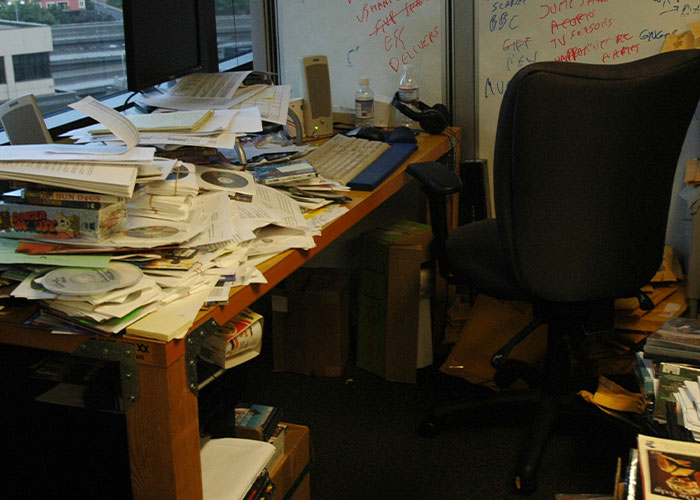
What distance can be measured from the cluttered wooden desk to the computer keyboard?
34.0 inches

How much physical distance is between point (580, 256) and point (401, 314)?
80 cm

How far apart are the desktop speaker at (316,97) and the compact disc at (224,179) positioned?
88cm

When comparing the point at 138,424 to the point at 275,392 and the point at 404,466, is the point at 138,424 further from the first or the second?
the point at 275,392

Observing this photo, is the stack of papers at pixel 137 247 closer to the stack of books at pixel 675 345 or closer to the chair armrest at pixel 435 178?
the chair armrest at pixel 435 178

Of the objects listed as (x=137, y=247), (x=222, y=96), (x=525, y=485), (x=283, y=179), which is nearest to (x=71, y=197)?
(x=137, y=247)

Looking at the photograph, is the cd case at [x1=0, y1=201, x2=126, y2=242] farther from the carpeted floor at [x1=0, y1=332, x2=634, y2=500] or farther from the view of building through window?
the view of building through window

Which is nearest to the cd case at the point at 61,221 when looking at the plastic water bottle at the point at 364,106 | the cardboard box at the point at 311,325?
the cardboard box at the point at 311,325

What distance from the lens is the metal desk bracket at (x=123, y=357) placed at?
1149mm

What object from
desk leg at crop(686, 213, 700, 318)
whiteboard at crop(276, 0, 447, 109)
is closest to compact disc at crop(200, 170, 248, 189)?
whiteboard at crop(276, 0, 447, 109)

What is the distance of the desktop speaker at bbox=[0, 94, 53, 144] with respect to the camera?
159cm

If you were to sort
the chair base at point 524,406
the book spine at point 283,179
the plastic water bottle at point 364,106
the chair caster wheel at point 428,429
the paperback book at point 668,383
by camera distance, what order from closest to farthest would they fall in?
the paperback book at point 668,383 → the book spine at point 283,179 → the chair base at point 524,406 → the chair caster wheel at point 428,429 → the plastic water bottle at point 364,106

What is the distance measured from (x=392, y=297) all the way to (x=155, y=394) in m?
1.42

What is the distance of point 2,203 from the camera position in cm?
135

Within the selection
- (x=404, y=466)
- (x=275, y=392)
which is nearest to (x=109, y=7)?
(x=275, y=392)
